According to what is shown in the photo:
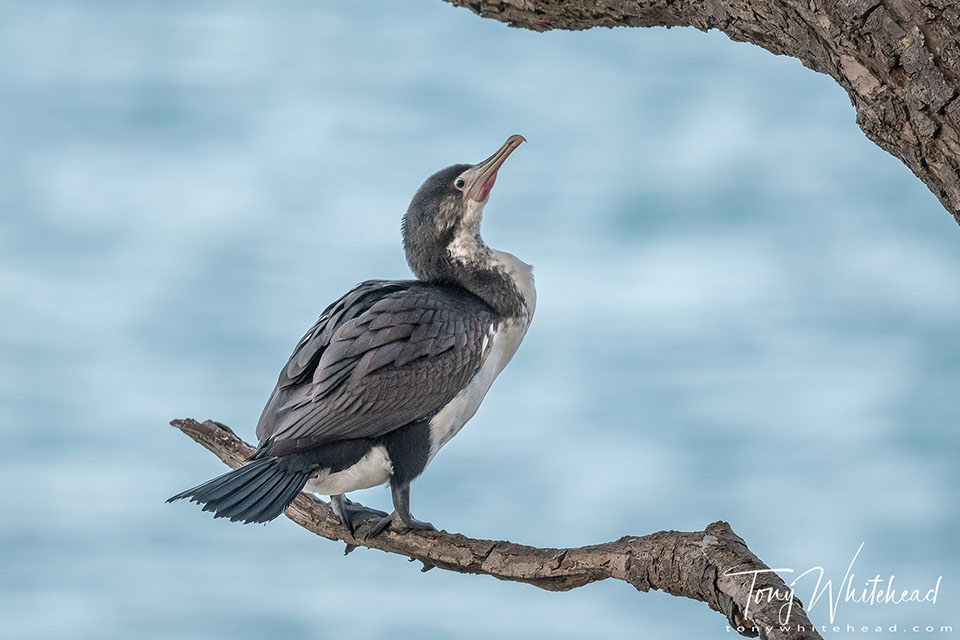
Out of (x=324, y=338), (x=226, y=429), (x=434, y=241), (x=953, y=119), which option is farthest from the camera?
(x=226, y=429)

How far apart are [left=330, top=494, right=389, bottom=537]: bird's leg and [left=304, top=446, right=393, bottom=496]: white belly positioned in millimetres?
302

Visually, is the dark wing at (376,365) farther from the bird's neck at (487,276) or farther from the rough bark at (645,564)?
the rough bark at (645,564)

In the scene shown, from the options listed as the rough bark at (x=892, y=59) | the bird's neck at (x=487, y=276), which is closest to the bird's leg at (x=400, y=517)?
the bird's neck at (x=487, y=276)

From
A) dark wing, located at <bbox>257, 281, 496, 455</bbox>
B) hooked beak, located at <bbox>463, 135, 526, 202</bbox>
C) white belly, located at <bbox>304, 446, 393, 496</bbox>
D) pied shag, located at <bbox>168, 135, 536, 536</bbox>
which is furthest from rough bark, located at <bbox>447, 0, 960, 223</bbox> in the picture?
white belly, located at <bbox>304, 446, 393, 496</bbox>

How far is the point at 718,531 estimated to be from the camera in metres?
2.68

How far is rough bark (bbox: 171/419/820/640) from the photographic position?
2.37 metres

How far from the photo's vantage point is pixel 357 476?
3.13 meters

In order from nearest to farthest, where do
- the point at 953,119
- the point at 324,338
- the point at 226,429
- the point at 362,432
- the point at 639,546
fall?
the point at 953,119, the point at 639,546, the point at 362,432, the point at 324,338, the point at 226,429

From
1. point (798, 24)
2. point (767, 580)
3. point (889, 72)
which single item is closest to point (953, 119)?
point (889, 72)

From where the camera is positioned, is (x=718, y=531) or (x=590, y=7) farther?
(x=590, y=7)

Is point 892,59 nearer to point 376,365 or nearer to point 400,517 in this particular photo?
point 376,365

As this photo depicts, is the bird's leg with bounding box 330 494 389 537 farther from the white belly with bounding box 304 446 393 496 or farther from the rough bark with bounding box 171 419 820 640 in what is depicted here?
the white belly with bounding box 304 446 393 496

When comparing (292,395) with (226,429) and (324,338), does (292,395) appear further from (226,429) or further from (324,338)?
(226,429)

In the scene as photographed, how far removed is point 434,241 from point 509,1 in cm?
78
